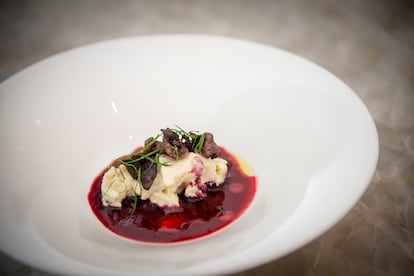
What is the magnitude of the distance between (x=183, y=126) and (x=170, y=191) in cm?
46

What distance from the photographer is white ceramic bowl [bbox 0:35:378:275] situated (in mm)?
1484

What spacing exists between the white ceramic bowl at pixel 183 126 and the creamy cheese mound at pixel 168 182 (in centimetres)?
11

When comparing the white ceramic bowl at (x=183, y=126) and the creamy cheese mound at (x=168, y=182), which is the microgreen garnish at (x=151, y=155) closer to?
the creamy cheese mound at (x=168, y=182)

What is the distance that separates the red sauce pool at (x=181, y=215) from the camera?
67.0 inches

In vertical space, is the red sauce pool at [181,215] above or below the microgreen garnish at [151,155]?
below

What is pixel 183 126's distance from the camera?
7.25 ft

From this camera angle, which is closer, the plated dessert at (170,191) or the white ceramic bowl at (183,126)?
the white ceramic bowl at (183,126)

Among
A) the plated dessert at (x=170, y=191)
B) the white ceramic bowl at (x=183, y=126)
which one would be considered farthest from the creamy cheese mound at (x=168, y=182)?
the white ceramic bowl at (x=183, y=126)

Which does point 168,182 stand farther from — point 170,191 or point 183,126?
point 183,126

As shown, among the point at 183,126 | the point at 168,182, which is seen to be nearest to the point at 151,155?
the point at 168,182

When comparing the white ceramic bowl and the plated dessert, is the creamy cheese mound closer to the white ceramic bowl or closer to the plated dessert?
→ the plated dessert

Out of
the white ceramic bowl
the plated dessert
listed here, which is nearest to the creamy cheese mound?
the plated dessert

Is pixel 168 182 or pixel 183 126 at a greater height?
pixel 183 126

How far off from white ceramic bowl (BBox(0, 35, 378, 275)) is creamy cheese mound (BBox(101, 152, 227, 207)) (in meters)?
0.11
